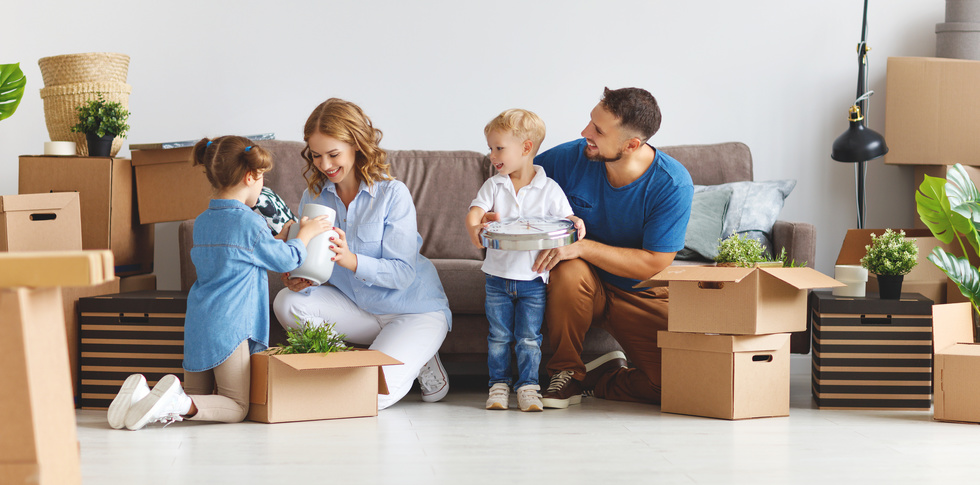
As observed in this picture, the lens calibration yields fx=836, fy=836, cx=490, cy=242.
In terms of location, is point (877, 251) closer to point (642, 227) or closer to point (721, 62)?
point (642, 227)

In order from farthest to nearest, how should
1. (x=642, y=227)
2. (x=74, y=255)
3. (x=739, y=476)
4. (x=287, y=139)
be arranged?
(x=287, y=139), (x=642, y=227), (x=739, y=476), (x=74, y=255)

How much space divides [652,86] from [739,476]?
2254 mm

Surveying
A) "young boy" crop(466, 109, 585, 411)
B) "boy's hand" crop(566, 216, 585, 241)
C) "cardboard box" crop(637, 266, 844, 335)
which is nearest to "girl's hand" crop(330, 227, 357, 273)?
"young boy" crop(466, 109, 585, 411)

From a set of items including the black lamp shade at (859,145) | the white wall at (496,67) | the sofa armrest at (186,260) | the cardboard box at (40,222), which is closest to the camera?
the cardboard box at (40,222)

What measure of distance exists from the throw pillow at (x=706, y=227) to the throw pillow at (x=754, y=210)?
0.08ft

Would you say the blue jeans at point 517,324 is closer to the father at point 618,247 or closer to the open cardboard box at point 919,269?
the father at point 618,247

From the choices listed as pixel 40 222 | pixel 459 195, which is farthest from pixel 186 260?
pixel 459 195

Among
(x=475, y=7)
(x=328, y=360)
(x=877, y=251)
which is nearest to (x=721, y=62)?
(x=475, y=7)

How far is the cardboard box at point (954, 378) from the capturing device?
2.32m

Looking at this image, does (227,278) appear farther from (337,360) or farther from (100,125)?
(100,125)

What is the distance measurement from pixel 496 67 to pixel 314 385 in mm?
1833

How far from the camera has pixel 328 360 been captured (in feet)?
7.36

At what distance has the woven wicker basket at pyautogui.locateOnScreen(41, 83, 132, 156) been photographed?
3092 mm

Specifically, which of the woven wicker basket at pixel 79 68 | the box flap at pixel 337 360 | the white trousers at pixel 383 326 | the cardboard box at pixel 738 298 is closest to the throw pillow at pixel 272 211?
the white trousers at pixel 383 326
